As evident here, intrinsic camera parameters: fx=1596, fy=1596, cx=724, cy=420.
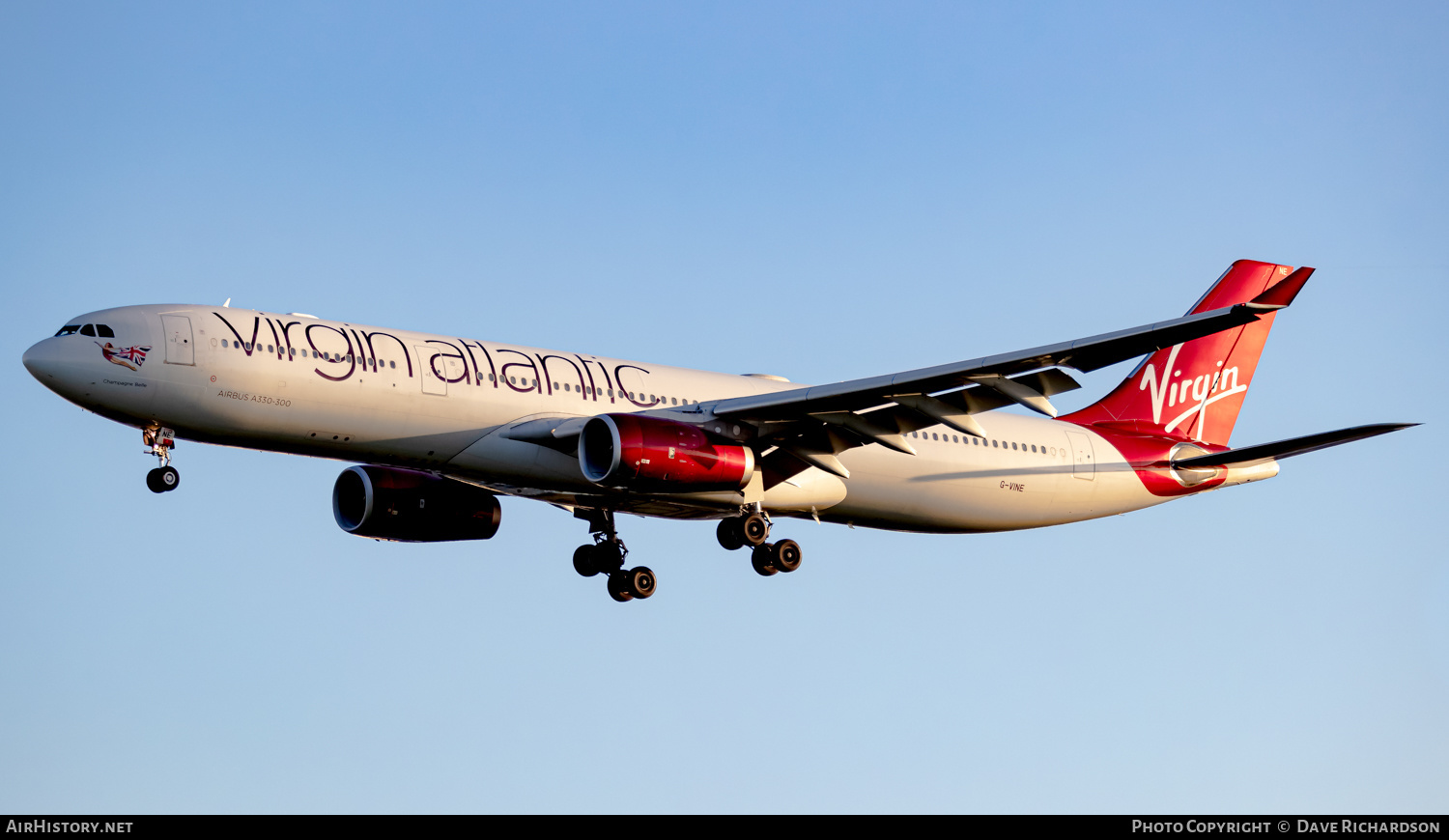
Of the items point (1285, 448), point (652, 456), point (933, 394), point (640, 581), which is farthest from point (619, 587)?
point (1285, 448)

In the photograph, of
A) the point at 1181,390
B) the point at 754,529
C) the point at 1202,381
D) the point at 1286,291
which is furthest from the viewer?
the point at 1202,381

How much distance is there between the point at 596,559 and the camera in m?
38.1

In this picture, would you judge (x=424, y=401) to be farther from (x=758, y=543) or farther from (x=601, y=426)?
(x=758, y=543)

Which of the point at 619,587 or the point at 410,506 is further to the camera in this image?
the point at 619,587

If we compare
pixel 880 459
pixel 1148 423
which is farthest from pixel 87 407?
pixel 1148 423

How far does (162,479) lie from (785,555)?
13261 mm

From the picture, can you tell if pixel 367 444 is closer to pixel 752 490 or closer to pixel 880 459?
pixel 752 490

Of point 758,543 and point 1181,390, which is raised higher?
point 1181,390

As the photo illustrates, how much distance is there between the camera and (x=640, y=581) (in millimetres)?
37750

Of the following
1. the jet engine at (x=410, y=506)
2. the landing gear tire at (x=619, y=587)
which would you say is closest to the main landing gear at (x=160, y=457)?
the jet engine at (x=410, y=506)

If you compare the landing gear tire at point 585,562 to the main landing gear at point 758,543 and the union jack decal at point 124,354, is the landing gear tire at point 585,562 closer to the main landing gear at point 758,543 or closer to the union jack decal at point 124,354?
the main landing gear at point 758,543

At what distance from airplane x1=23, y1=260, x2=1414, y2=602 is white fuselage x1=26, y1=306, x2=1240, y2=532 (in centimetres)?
4

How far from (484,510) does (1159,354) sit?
18854 millimetres

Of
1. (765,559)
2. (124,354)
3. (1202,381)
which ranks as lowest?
(765,559)
